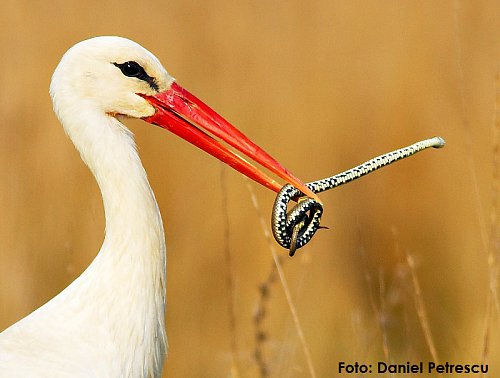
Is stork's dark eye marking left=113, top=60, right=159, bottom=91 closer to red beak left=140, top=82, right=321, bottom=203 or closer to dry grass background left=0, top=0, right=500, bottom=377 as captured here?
red beak left=140, top=82, right=321, bottom=203

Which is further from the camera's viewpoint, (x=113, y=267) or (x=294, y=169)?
(x=294, y=169)

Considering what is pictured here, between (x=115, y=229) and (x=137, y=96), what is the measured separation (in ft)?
1.28

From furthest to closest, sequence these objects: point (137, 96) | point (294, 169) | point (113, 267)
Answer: point (294, 169) → point (137, 96) → point (113, 267)

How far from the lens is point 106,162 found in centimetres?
323

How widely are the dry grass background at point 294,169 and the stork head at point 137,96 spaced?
4.95 ft

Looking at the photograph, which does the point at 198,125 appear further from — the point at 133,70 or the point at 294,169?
the point at 294,169

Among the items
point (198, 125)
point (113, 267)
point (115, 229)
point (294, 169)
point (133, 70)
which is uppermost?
point (294, 169)

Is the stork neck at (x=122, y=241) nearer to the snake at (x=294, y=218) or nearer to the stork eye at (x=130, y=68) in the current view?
the stork eye at (x=130, y=68)

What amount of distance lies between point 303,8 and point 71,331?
3637 millimetres

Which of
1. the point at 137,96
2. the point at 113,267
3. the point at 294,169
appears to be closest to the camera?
the point at 113,267

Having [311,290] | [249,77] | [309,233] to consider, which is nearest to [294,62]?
[249,77]

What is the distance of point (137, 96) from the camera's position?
3330 mm

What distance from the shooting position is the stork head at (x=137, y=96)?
10.6 ft

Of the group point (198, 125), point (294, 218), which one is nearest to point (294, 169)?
point (198, 125)
